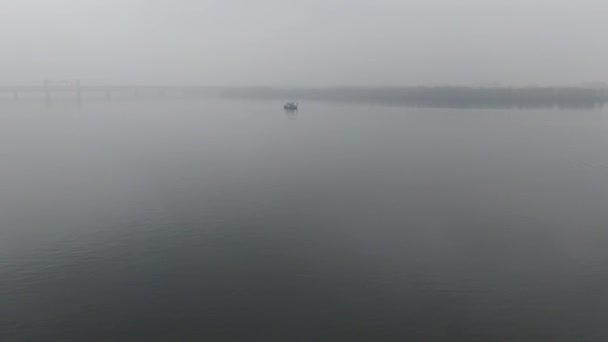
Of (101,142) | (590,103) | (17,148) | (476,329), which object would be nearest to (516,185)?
(476,329)

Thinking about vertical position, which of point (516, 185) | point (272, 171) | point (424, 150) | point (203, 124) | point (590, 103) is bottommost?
point (516, 185)

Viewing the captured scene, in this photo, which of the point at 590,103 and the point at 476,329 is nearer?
the point at 476,329

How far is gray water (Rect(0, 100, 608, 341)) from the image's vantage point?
4.88 meters

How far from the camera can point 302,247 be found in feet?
22.2

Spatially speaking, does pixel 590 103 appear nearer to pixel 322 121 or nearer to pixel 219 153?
pixel 322 121

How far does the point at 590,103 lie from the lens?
36344 millimetres

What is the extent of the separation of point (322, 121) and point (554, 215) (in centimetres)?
1813

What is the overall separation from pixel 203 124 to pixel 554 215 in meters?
19.1

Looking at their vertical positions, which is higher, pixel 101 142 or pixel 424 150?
pixel 101 142

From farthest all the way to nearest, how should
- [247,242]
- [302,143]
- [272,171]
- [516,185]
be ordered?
1. [302,143]
2. [272,171]
3. [516,185]
4. [247,242]

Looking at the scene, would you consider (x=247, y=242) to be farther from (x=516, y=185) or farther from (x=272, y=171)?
(x=516, y=185)

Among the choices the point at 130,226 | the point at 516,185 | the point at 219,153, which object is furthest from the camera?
the point at 219,153

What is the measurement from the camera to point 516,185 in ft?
34.9

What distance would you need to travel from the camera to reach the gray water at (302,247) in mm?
4879
